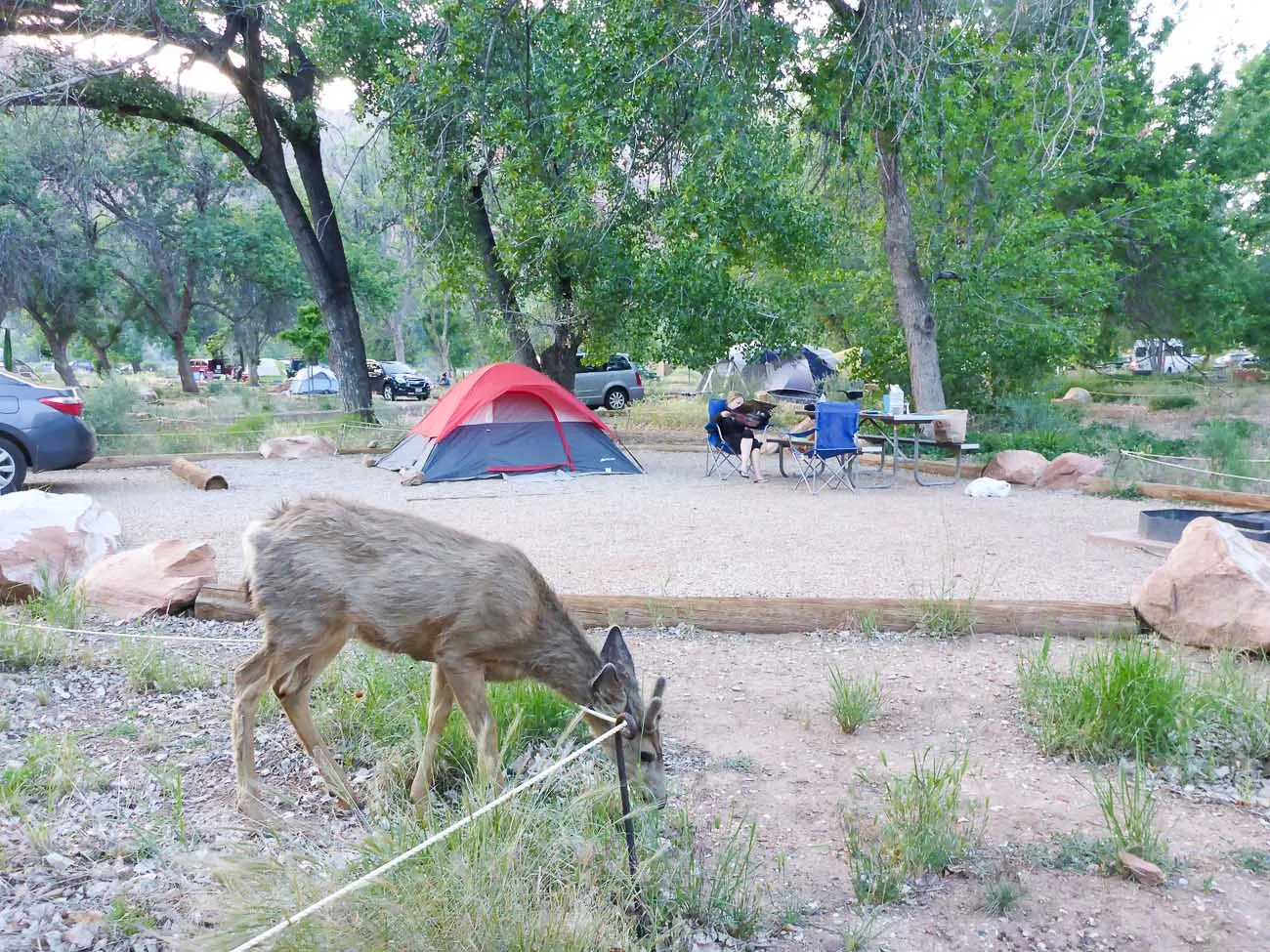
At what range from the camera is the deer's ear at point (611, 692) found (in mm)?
3502

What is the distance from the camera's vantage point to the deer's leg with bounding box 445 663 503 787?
3.58 meters

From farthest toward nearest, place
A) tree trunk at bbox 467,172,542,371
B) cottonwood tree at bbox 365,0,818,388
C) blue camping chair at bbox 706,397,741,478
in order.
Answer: tree trunk at bbox 467,172,542,371 → blue camping chair at bbox 706,397,741,478 → cottonwood tree at bbox 365,0,818,388

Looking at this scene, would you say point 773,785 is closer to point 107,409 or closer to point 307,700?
point 307,700

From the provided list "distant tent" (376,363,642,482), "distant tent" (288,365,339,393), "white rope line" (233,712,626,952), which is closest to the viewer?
"white rope line" (233,712,626,952)

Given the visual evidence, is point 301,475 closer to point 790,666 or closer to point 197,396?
point 790,666

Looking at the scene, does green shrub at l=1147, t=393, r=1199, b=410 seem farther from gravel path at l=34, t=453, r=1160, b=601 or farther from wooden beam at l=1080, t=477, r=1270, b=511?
gravel path at l=34, t=453, r=1160, b=601

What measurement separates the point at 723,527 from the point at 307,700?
21.1ft

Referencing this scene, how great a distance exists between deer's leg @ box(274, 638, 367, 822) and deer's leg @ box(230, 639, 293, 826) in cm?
11

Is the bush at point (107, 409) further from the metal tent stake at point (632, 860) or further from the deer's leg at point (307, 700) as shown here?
the metal tent stake at point (632, 860)

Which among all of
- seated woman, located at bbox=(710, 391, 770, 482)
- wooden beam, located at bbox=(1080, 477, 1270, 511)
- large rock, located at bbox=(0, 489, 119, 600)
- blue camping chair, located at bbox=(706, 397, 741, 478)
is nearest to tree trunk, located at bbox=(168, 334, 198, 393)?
blue camping chair, located at bbox=(706, 397, 741, 478)

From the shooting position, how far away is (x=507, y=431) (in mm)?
13680

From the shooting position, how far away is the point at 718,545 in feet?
29.0

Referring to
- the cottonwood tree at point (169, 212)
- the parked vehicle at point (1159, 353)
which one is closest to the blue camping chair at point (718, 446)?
the parked vehicle at point (1159, 353)

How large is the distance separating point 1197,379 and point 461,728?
33150mm
